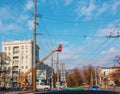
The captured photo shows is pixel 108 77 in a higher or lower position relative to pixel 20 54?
lower

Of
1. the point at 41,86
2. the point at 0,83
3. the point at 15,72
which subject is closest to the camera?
the point at 41,86

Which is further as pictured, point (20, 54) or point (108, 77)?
point (20, 54)

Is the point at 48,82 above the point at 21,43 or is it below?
below

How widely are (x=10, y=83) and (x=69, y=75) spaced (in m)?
32.8

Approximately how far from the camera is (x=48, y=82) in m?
97.6

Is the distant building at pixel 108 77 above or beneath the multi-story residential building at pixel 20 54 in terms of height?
beneath

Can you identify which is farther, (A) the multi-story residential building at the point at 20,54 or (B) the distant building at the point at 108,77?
(A) the multi-story residential building at the point at 20,54

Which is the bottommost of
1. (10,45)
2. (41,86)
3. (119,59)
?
(41,86)

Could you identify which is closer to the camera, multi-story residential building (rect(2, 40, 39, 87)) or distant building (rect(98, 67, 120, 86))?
distant building (rect(98, 67, 120, 86))

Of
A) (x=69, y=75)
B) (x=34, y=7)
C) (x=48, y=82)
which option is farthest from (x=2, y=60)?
(x=34, y=7)

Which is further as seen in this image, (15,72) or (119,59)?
(15,72)

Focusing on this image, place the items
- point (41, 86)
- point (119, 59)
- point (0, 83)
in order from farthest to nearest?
point (0, 83)
point (119, 59)
point (41, 86)

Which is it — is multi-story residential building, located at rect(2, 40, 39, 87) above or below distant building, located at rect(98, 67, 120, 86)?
above

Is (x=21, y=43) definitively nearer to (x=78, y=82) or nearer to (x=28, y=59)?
(x=28, y=59)
